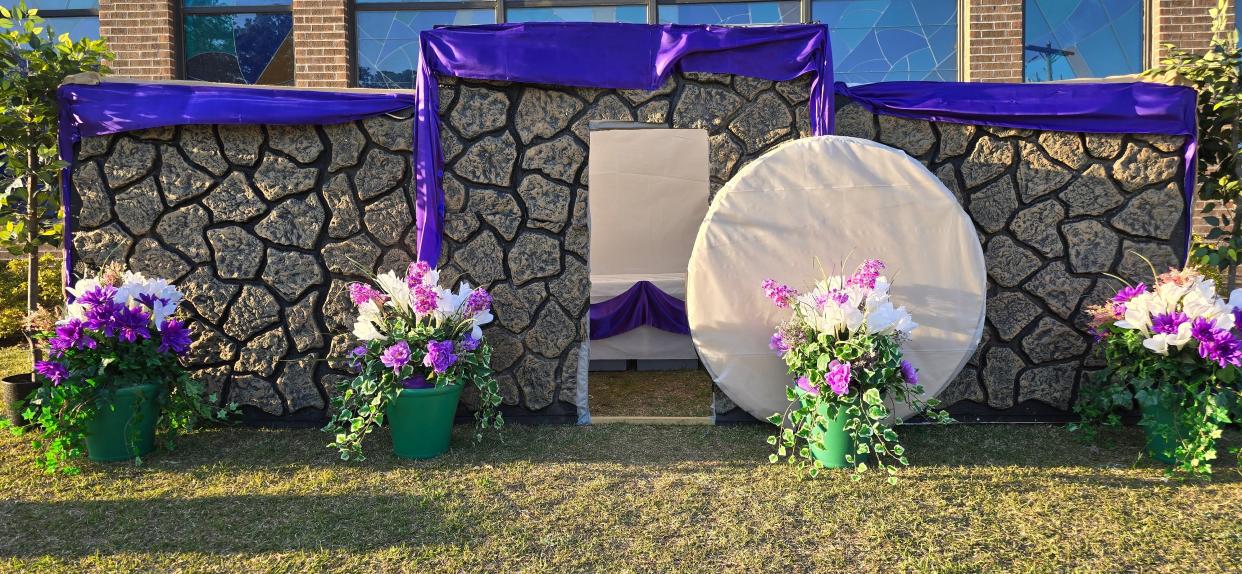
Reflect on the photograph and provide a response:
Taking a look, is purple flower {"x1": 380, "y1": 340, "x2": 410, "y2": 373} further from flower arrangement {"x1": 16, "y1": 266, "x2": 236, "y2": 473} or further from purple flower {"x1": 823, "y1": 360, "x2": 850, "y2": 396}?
purple flower {"x1": 823, "y1": 360, "x2": 850, "y2": 396}

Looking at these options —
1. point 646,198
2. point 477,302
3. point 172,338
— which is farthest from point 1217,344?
point 172,338

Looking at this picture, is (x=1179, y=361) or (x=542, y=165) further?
(x=542, y=165)

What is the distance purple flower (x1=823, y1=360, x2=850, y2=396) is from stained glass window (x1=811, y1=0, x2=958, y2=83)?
3.72m

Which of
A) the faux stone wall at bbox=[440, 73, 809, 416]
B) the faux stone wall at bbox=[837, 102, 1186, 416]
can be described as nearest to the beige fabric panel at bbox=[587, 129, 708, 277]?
the faux stone wall at bbox=[440, 73, 809, 416]

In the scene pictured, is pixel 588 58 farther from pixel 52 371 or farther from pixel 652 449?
pixel 52 371

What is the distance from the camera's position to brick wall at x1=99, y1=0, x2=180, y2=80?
6.02 metres

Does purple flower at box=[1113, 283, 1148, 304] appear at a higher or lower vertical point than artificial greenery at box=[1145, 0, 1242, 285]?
lower

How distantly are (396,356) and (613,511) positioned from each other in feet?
3.85

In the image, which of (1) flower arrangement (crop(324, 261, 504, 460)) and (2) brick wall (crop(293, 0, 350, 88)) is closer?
(1) flower arrangement (crop(324, 261, 504, 460))

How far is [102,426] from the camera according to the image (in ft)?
10.5

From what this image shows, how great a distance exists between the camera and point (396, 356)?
10.3ft

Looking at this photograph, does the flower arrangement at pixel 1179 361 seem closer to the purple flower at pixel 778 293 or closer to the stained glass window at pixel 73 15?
the purple flower at pixel 778 293

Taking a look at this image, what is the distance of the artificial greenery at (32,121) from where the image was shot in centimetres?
351

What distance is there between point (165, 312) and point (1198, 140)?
203 inches
